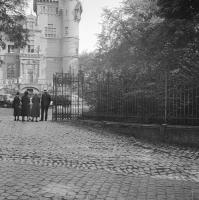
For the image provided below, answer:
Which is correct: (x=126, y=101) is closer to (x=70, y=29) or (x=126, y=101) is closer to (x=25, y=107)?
(x=25, y=107)

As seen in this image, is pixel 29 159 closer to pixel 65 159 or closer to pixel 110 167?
pixel 65 159

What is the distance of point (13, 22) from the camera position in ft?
85.1

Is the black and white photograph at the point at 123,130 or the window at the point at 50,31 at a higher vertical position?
the window at the point at 50,31

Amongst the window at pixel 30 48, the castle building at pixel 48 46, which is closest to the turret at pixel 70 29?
the castle building at pixel 48 46

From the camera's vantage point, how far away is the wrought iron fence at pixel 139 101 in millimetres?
14977

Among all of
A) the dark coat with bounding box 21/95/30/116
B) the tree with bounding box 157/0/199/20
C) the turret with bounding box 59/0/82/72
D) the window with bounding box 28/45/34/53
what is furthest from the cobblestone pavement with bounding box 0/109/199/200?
the turret with bounding box 59/0/82/72

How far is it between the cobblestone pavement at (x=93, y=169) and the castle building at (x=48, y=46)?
65.8 m

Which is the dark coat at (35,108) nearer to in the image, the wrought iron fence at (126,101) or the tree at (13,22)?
the wrought iron fence at (126,101)

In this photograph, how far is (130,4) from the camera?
34.5 metres

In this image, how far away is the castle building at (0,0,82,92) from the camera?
79.1 m

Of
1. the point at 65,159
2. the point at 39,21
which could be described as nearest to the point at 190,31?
the point at 65,159

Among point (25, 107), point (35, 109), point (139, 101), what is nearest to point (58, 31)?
point (25, 107)

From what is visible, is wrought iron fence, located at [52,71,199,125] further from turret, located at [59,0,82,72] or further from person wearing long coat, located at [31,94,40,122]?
turret, located at [59,0,82,72]

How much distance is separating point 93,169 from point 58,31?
77981 millimetres
